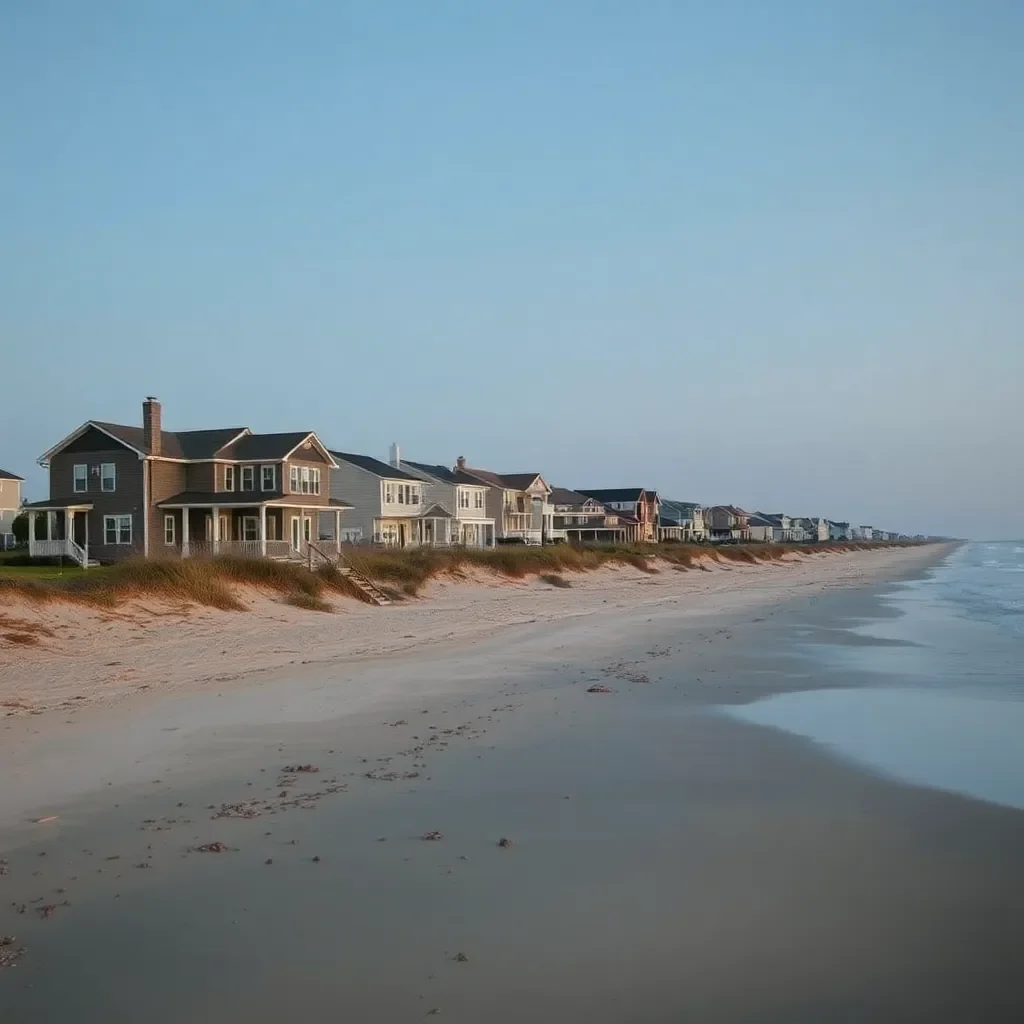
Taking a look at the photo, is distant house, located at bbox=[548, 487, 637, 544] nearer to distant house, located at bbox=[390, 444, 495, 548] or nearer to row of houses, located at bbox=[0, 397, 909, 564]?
distant house, located at bbox=[390, 444, 495, 548]

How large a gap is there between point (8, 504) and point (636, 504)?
69646mm

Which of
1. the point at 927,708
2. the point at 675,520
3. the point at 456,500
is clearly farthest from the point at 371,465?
the point at 675,520

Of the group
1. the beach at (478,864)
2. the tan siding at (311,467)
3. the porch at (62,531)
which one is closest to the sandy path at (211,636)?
the beach at (478,864)

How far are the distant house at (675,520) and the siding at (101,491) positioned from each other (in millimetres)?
87976

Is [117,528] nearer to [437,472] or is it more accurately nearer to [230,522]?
[230,522]

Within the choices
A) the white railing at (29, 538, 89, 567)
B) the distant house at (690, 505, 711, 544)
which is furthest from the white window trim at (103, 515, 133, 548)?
the distant house at (690, 505, 711, 544)

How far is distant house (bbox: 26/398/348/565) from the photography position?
44.4m

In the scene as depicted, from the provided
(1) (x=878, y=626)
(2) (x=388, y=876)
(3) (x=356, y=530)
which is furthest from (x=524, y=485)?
(2) (x=388, y=876)

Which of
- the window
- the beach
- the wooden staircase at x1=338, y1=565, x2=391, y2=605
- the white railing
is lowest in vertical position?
the beach

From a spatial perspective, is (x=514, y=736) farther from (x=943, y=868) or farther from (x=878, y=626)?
(x=878, y=626)

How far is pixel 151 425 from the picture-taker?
44.6 meters

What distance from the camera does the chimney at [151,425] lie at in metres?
44.3

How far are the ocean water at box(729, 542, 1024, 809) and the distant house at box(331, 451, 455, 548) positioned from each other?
135 ft

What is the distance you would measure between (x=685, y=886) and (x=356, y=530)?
2304 inches
